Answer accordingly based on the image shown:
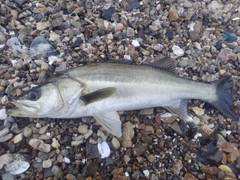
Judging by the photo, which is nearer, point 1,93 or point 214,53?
point 1,93

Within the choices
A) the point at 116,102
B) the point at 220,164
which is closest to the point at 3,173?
the point at 116,102

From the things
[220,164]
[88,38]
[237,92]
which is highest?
[88,38]

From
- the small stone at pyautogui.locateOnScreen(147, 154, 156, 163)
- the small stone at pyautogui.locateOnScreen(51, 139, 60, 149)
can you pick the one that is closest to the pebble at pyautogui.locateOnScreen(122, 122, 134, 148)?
the small stone at pyautogui.locateOnScreen(147, 154, 156, 163)

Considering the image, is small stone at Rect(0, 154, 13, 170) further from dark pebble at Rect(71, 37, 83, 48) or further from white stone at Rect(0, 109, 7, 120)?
dark pebble at Rect(71, 37, 83, 48)

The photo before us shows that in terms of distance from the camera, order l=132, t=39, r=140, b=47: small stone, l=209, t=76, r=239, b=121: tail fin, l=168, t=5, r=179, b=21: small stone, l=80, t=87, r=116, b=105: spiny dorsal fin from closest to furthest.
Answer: l=80, t=87, r=116, b=105: spiny dorsal fin → l=209, t=76, r=239, b=121: tail fin → l=132, t=39, r=140, b=47: small stone → l=168, t=5, r=179, b=21: small stone

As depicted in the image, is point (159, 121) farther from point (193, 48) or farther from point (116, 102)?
point (193, 48)

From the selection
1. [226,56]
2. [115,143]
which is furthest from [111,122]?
[226,56]

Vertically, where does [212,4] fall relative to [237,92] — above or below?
above

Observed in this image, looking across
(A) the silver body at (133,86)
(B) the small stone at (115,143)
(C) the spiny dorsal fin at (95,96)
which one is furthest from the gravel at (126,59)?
(C) the spiny dorsal fin at (95,96)
